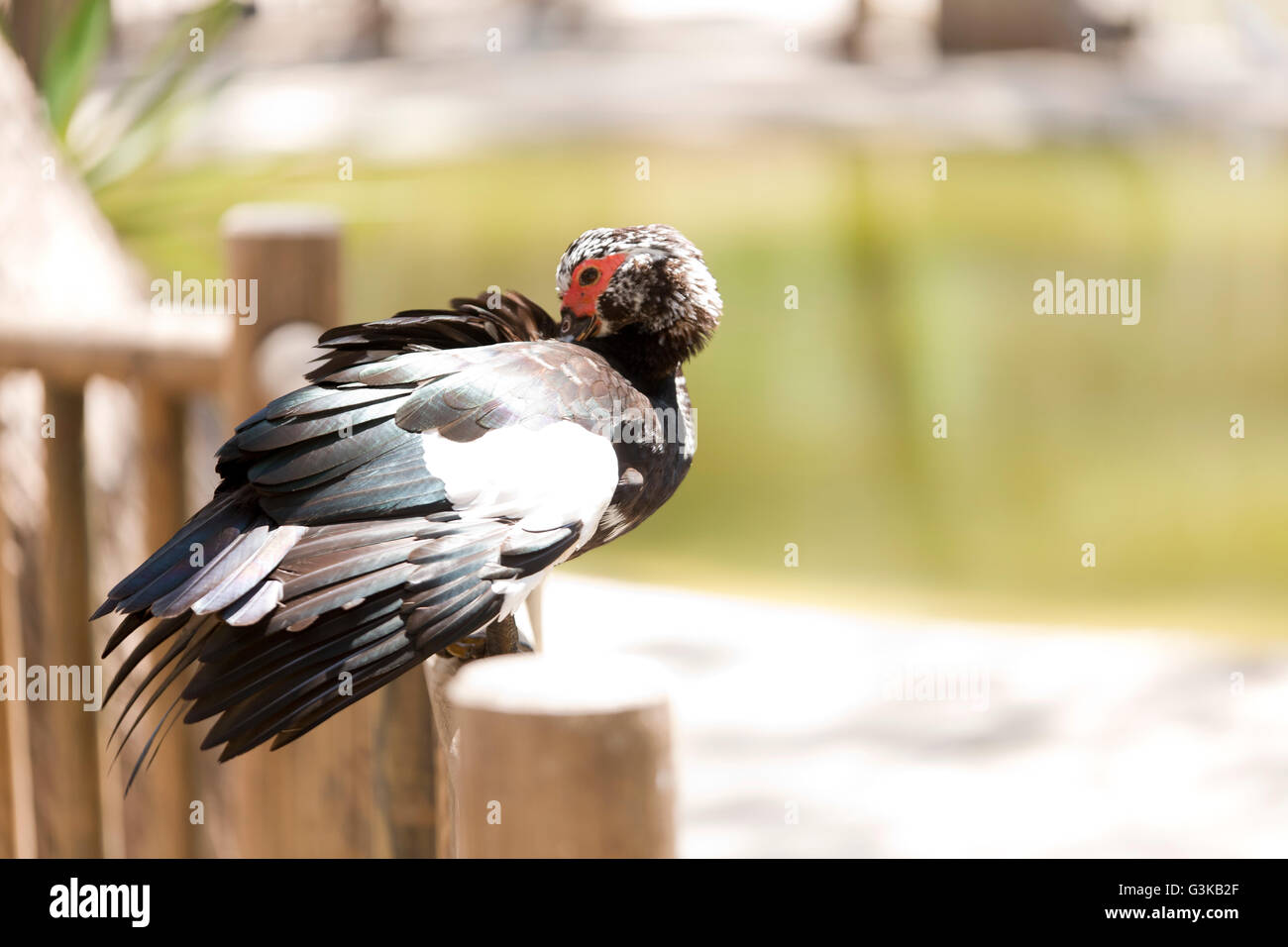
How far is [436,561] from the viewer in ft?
2.40

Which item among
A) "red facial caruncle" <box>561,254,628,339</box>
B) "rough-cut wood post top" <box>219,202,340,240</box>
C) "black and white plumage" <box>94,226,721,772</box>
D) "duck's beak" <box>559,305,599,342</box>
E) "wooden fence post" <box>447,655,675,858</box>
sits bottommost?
"wooden fence post" <box>447,655,675,858</box>

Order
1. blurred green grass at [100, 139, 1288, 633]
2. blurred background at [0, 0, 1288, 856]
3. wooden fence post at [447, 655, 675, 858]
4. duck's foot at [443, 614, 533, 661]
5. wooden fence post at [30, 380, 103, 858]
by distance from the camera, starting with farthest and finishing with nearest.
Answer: blurred green grass at [100, 139, 1288, 633]
blurred background at [0, 0, 1288, 856]
wooden fence post at [30, 380, 103, 858]
duck's foot at [443, 614, 533, 661]
wooden fence post at [447, 655, 675, 858]

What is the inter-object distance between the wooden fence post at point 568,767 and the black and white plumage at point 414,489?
80 millimetres

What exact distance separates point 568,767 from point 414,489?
21cm

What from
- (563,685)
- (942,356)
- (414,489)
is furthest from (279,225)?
(942,356)

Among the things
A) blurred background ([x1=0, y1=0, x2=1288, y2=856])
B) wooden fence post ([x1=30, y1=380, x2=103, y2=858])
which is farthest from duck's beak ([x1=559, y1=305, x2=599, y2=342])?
blurred background ([x1=0, y1=0, x2=1288, y2=856])

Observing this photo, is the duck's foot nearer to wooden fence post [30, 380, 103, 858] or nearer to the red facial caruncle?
the red facial caruncle

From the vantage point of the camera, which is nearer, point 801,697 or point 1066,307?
point 801,697

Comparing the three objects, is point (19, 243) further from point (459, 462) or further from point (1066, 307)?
point (1066, 307)

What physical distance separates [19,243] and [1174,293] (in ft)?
12.8

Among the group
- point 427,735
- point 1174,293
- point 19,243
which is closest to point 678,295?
point 427,735

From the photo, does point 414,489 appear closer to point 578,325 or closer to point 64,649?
point 578,325

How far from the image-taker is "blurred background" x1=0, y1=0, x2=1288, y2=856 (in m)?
2.36

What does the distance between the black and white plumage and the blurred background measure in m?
0.79
